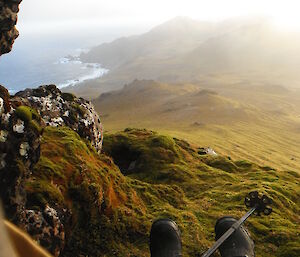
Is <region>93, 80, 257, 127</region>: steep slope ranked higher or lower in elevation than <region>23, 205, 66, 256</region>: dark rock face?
lower

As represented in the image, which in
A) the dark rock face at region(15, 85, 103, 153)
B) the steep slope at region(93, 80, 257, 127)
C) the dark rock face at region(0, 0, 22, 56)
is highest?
the dark rock face at region(0, 0, 22, 56)

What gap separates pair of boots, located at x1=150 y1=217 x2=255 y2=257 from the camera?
39.0 feet

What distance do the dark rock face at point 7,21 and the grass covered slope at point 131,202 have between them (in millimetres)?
5488

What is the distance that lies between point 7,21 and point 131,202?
37.6ft

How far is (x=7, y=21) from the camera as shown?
14.6m

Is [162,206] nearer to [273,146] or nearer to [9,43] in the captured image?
[9,43]

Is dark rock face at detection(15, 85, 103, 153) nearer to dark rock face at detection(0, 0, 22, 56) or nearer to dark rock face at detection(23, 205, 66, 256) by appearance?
dark rock face at detection(0, 0, 22, 56)

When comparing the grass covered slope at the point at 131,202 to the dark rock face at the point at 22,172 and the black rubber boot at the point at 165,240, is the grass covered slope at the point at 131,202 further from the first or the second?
the black rubber boot at the point at 165,240

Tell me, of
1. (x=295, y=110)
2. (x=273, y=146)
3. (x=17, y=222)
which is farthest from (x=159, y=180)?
(x=295, y=110)

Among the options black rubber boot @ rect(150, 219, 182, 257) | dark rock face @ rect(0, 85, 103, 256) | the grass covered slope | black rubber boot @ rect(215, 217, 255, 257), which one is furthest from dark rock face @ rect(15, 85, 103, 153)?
black rubber boot @ rect(215, 217, 255, 257)

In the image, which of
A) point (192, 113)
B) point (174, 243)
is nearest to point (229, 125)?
point (192, 113)

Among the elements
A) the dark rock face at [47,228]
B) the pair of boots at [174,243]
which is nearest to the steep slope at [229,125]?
the pair of boots at [174,243]

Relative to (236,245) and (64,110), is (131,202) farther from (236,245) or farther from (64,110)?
(64,110)

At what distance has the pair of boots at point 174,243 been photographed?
1190 centimetres
